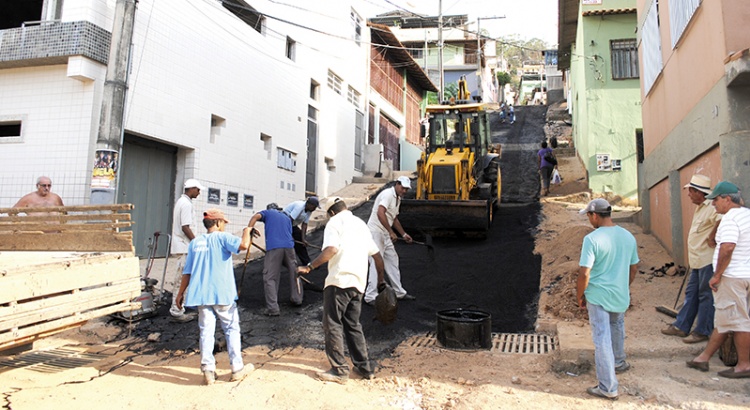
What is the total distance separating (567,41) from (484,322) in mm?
16461

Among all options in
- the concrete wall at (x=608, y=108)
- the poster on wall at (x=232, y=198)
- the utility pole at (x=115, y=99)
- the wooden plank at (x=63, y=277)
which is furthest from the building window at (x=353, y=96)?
the wooden plank at (x=63, y=277)

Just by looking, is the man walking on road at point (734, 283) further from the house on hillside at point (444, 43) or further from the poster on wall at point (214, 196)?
the house on hillside at point (444, 43)

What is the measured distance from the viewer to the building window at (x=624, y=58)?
13.7 metres

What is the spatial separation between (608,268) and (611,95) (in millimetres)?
11782

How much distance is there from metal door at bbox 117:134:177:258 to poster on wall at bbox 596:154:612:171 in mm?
11096

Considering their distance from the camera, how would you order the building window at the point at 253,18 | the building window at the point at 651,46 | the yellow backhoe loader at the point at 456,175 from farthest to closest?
the building window at the point at 253,18 < the yellow backhoe loader at the point at 456,175 < the building window at the point at 651,46

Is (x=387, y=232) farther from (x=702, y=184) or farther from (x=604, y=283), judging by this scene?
(x=702, y=184)

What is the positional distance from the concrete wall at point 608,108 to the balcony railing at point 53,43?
12246 millimetres

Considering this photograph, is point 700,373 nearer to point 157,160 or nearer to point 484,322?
point 484,322

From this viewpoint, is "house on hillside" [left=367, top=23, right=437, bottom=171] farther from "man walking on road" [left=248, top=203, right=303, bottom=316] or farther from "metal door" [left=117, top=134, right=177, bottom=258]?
"man walking on road" [left=248, top=203, right=303, bottom=316]

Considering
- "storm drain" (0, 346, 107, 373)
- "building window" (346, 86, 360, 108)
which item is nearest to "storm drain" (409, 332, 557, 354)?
"storm drain" (0, 346, 107, 373)

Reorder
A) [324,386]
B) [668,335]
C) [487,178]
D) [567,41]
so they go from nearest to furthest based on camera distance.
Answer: [324,386] → [668,335] → [487,178] → [567,41]

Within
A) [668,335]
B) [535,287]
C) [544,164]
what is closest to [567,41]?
[544,164]

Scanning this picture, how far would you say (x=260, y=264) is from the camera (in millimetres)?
8859
